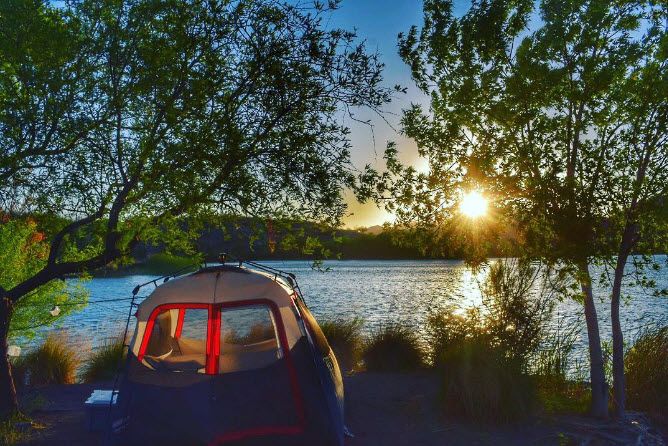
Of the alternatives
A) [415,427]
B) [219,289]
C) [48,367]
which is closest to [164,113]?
[219,289]

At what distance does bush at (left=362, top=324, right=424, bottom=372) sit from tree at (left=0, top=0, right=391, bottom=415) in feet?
18.3

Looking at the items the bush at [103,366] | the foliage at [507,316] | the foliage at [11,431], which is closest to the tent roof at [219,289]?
the foliage at [11,431]

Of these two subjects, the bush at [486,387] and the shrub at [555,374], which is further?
the shrub at [555,374]

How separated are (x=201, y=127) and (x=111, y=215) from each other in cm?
201

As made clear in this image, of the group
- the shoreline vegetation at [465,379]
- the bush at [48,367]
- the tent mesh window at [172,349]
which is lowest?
the bush at [48,367]

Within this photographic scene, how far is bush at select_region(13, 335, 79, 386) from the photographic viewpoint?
14.8 metres

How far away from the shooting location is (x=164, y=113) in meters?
9.12

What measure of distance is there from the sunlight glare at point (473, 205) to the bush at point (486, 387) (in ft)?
7.60

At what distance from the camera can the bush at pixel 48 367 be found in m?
14.8

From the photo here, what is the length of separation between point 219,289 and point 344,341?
7960mm

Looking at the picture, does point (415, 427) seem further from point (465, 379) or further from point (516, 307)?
point (516, 307)

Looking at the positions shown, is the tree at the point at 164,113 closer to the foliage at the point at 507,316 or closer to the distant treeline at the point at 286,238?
the distant treeline at the point at 286,238

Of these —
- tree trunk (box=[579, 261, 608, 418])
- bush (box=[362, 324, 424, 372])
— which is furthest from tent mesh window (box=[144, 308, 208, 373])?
tree trunk (box=[579, 261, 608, 418])

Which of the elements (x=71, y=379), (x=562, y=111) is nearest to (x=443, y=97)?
(x=562, y=111)
